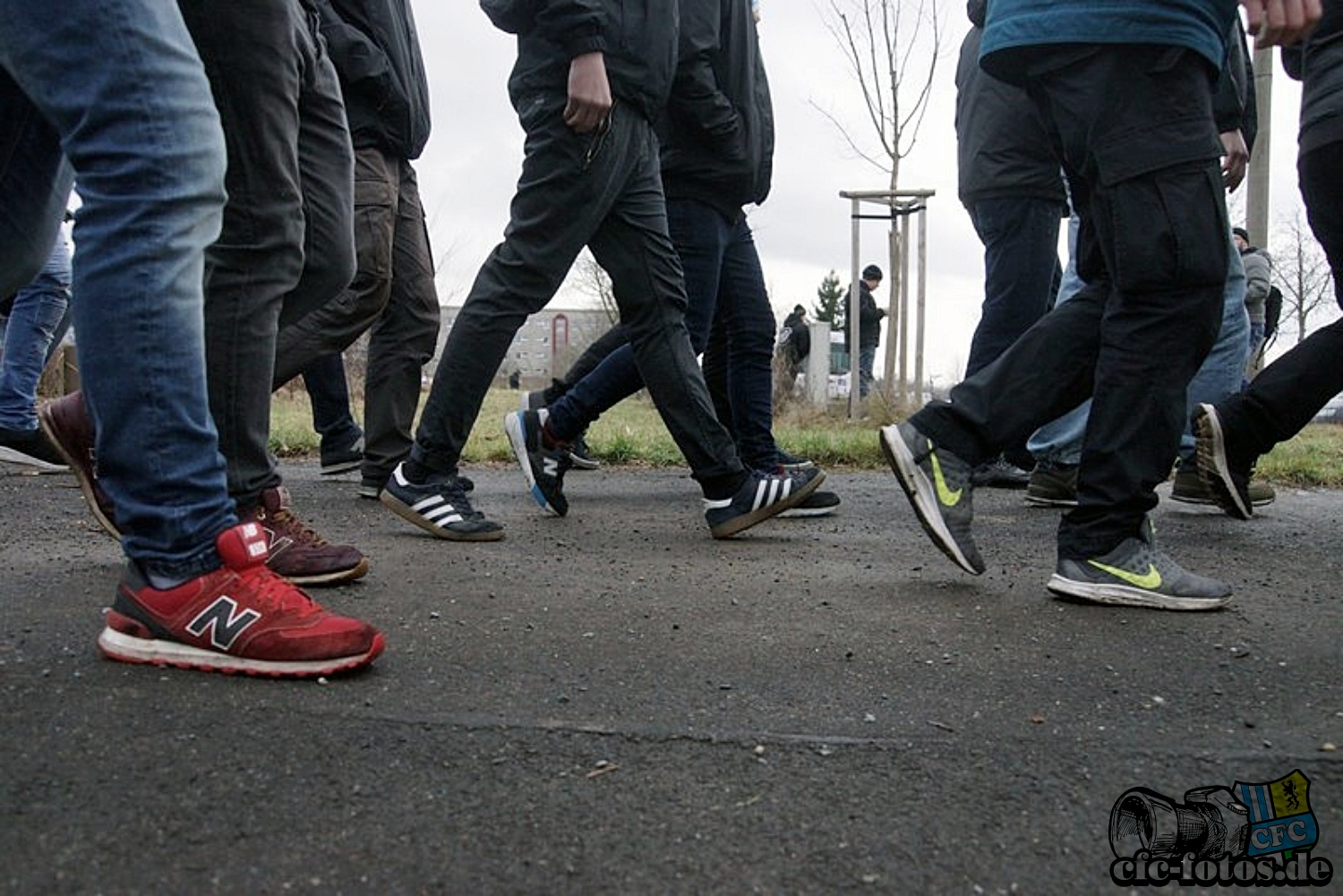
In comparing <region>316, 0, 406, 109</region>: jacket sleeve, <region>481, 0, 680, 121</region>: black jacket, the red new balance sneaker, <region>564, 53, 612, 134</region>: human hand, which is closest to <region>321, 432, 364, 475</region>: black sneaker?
<region>316, 0, 406, 109</region>: jacket sleeve

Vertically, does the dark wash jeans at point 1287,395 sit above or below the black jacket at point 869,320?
above

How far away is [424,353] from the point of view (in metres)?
4.53

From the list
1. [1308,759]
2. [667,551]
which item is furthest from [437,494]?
[1308,759]

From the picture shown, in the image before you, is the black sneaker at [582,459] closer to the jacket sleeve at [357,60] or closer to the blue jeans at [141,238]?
the jacket sleeve at [357,60]

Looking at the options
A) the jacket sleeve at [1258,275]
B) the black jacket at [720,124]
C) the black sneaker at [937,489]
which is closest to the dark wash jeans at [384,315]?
the black jacket at [720,124]

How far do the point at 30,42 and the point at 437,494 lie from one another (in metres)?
1.87

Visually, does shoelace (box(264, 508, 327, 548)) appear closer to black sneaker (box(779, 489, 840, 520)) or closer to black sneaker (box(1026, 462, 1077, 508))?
black sneaker (box(779, 489, 840, 520))

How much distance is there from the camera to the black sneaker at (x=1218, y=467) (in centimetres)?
371

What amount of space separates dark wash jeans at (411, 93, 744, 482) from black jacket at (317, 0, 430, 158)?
0.87 m

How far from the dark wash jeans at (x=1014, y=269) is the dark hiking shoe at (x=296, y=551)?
2992 millimetres

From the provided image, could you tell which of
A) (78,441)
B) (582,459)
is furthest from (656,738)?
(582,459)

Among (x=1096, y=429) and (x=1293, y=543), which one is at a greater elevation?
(x=1096, y=429)

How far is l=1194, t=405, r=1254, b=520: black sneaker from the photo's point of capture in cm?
371

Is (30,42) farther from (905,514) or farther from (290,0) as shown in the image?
(905,514)
